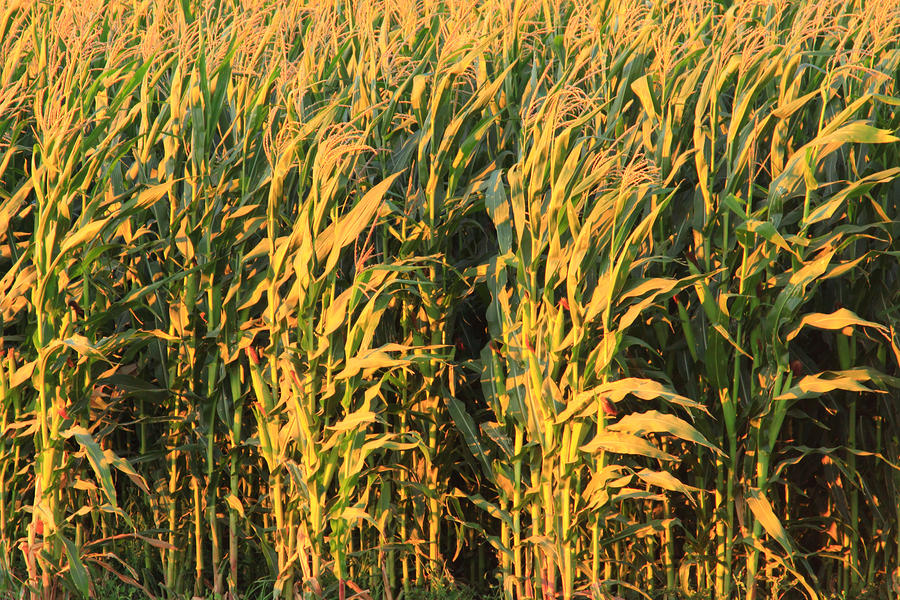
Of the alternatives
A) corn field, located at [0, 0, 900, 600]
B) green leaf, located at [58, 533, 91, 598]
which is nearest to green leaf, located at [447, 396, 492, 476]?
corn field, located at [0, 0, 900, 600]

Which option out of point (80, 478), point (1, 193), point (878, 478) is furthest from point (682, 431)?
point (1, 193)

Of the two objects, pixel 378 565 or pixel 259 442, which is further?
pixel 378 565

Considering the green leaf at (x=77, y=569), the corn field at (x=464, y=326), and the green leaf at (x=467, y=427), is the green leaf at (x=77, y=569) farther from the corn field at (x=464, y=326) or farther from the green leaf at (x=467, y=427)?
the green leaf at (x=467, y=427)

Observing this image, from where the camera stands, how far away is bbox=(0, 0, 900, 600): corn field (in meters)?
3.00

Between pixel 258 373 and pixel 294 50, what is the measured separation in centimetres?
220

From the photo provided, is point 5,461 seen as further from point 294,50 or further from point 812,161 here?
point 812,161

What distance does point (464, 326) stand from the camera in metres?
3.69

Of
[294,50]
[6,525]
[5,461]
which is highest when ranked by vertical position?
[294,50]

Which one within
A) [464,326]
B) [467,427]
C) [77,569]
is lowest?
[77,569]

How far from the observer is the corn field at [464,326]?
3.00 metres

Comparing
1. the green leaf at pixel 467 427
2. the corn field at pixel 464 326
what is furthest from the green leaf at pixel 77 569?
the green leaf at pixel 467 427

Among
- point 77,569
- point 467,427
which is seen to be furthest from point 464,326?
point 77,569

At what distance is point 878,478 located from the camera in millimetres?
3555

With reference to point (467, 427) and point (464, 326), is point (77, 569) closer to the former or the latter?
point (467, 427)
